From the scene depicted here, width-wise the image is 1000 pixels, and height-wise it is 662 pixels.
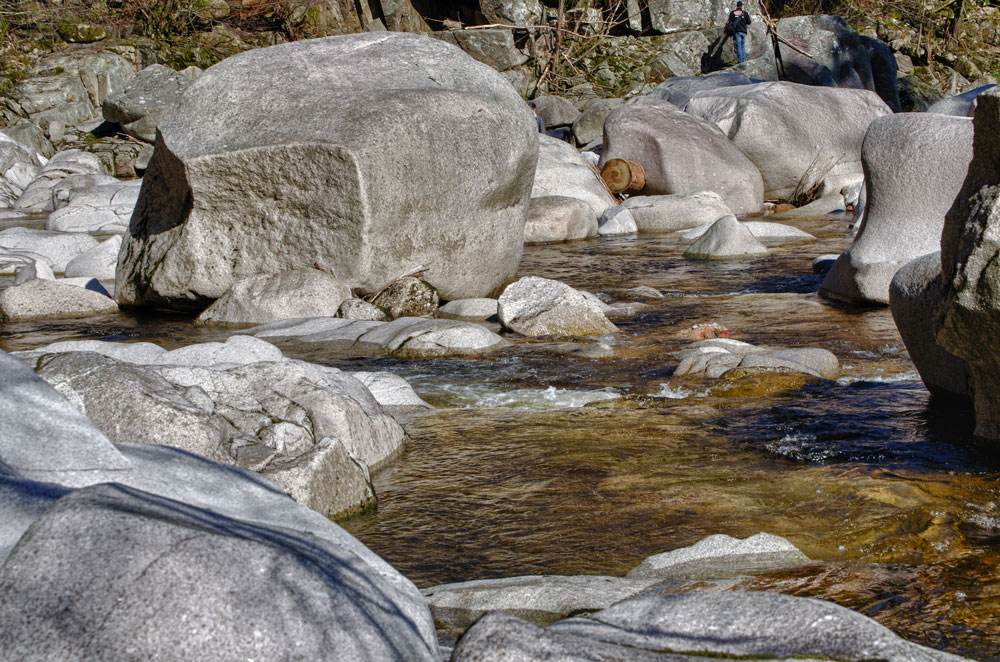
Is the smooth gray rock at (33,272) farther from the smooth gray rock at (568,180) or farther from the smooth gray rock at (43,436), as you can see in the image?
the smooth gray rock at (568,180)

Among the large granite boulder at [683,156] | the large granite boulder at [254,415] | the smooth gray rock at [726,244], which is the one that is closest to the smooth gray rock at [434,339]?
the large granite boulder at [254,415]

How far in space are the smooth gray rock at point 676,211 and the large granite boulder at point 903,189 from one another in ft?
22.4

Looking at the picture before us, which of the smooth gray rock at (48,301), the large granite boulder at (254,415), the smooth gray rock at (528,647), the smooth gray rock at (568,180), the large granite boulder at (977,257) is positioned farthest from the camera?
the smooth gray rock at (568,180)

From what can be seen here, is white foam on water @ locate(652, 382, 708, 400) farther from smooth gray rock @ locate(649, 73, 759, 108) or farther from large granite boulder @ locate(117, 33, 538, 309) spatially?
smooth gray rock @ locate(649, 73, 759, 108)

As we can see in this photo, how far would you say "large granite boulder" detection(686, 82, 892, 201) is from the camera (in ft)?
59.2

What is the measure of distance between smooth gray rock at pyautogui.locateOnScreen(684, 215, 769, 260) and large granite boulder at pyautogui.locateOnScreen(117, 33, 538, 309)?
3723mm

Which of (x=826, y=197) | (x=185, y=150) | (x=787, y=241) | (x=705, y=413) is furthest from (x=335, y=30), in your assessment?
(x=705, y=413)

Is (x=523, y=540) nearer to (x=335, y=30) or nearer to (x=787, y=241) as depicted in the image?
(x=787, y=241)

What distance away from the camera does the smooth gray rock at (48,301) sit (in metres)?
8.66

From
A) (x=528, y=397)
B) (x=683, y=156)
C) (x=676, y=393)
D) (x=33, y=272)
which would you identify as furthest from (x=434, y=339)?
(x=683, y=156)

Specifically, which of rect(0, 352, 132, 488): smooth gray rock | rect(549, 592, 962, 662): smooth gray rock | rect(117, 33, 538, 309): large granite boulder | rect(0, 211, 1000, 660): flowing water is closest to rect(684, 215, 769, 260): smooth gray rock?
rect(117, 33, 538, 309): large granite boulder

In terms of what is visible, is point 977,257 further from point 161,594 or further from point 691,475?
point 161,594

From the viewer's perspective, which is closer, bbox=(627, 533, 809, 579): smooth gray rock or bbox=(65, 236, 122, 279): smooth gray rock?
bbox=(627, 533, 809, 579): smooth gray rock

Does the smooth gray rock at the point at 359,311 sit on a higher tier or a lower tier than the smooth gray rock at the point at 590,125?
higher
